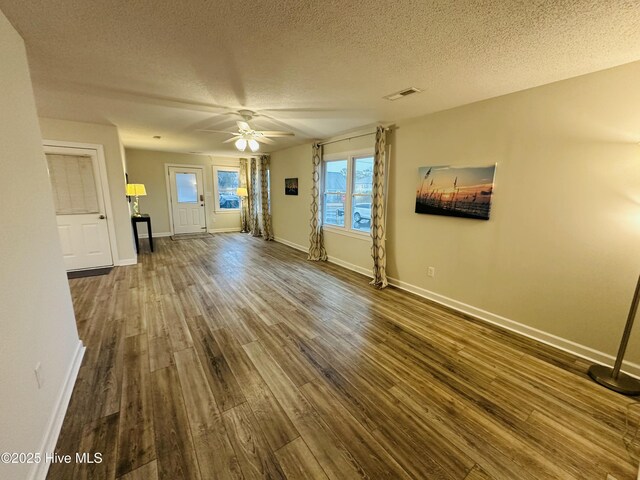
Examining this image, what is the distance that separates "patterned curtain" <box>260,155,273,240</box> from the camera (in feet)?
23.0

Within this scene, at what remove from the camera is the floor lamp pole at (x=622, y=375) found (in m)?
1.91

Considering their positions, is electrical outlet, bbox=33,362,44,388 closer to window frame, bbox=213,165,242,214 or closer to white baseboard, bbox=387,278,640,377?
white baseboard, bbox=387,278,640,377

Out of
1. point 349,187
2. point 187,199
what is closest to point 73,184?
point 187,199

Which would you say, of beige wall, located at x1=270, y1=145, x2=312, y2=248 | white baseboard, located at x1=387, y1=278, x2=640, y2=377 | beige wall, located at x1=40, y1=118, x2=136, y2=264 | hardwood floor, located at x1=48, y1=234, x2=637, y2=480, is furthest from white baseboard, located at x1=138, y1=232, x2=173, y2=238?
white baseboard, located at x1=387, y1=278, x2=640, y2=377

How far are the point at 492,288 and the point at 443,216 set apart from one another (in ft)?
3.29

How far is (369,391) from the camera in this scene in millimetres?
1889

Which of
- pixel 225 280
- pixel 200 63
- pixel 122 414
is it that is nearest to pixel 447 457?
pixel 122 414

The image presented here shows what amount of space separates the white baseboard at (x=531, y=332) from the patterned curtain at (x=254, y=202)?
538cm

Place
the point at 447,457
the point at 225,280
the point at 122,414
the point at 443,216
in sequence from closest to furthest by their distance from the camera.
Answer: the point at 447,457
the point at 122,414
the point at 443,216
the point at 225,280

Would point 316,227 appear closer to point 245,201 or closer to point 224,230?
point 245,201

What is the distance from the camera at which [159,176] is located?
23.6ft

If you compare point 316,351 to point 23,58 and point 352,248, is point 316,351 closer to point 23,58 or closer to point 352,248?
point 352,248

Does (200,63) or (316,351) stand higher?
(200,63)

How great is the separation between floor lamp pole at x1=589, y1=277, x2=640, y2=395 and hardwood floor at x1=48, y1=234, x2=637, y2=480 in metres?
0.10
